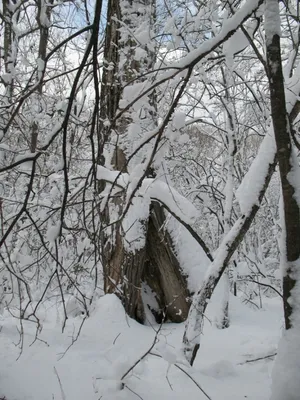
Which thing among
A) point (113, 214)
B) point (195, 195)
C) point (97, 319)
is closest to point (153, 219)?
point (113, 214)

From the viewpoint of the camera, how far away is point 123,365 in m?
2.34

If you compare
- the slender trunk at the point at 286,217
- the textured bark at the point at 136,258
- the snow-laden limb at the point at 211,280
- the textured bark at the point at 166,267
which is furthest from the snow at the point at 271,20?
the textured bark at the point at 166,267

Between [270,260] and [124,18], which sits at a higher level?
[124,18]

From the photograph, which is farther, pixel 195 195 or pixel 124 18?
pixel 195 195

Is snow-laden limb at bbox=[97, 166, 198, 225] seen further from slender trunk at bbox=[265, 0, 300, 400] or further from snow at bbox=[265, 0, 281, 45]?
snow at bbox=[265, 0, 281, 45]

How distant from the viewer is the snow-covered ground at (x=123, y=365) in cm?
242

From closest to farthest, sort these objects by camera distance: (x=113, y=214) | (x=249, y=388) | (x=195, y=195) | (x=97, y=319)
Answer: (x=249, y=388)
(x=97, y=319)
(x=113, y=214)
(x=195, y=195)

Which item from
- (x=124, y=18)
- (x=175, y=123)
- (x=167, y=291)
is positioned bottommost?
(x=167, y=291)

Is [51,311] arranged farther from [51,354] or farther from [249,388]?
[249,388]

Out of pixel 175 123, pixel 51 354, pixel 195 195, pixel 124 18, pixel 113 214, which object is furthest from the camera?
pixel 195 195

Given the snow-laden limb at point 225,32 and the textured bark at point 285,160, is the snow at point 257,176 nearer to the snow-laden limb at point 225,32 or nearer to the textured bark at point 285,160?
the textured bark at point 285,160

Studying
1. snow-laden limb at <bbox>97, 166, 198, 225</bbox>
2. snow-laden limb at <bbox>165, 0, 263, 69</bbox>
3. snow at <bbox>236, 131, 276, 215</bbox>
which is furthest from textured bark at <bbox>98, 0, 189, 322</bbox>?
snow-laden limb at <bbox>165, 0, 263, 69</bbox>

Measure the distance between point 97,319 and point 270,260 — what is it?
28.3 feet

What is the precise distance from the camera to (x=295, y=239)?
166 centimetres
